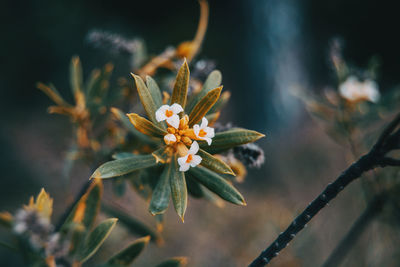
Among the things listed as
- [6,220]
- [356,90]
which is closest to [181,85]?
[6,220]

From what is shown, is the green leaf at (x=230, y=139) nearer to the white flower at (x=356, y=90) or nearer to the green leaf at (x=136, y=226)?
the green leaf at (x=136, y=226)

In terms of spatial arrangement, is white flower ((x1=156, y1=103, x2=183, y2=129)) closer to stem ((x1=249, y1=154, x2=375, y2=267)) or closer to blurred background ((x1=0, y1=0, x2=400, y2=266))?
stem ((x1=249, y1=154, x2=375, y2=267))

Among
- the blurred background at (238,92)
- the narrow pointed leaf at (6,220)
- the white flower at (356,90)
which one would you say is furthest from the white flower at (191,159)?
the blurred background at (238,92)

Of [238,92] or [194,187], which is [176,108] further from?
[238,92]

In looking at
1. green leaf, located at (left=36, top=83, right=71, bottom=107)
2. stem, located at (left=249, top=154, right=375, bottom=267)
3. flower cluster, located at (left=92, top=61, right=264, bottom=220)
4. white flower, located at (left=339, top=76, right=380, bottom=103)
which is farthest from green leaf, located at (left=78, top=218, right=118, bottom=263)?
white flower, located at (left=339, top=76, right=380, bottom=103)

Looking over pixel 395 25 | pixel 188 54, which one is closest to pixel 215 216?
pixel 188 54

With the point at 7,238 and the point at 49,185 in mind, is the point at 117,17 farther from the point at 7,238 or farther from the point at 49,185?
the point at 7,238
